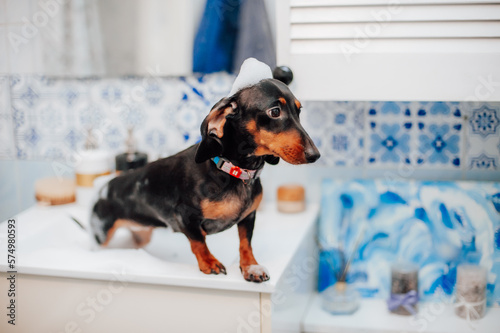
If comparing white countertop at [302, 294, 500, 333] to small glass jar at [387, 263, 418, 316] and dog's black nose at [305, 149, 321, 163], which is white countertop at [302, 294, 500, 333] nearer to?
small glass jar at [387, 263, 418, 316]

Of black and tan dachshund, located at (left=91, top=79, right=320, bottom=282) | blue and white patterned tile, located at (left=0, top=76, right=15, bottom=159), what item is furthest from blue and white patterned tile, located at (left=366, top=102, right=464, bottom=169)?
blue and white patterned tile, located at (left=0, top=76, right=15, bottom=159)

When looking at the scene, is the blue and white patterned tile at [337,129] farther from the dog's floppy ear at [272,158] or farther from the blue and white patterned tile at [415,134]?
the dog's floppy ear at [272,158]

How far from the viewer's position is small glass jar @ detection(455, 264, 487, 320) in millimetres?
1081

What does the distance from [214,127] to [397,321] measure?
2.17 feet

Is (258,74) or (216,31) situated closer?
(258,74)

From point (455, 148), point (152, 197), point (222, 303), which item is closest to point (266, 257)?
point (222, 303)

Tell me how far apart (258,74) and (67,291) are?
527 millimetres

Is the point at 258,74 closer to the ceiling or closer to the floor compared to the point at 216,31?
closer to the floor

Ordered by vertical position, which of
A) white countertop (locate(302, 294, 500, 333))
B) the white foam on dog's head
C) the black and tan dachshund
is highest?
the white foam on dog's head

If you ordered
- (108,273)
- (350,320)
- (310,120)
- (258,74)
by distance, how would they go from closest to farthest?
(258,74) → (108,273) → (350,320) → (310,120)

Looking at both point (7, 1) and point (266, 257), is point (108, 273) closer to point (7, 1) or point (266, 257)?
point (266, 257)

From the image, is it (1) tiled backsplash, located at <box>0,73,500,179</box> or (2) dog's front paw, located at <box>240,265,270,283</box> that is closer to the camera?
(2) dog's front paw, located at <box>240,265,270,283</box>

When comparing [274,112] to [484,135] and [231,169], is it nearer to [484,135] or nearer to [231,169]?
[231,169]

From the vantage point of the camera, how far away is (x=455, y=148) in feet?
3.81
